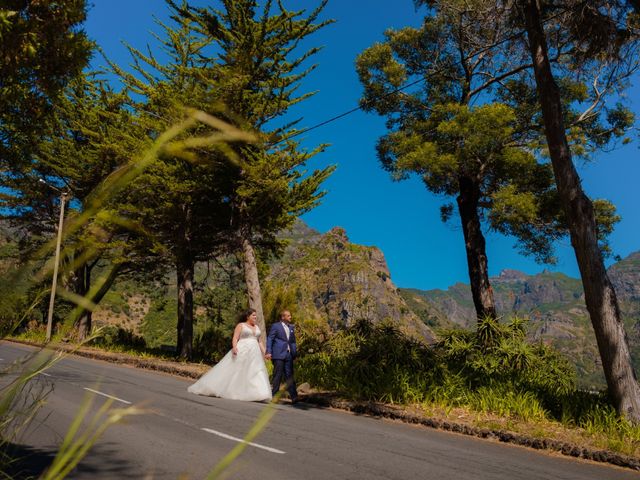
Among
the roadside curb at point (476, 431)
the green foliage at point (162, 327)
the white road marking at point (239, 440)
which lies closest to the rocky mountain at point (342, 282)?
the green foliage at point (162, 327)

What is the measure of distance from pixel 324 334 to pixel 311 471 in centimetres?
1413

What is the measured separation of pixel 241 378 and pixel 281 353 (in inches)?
45.2

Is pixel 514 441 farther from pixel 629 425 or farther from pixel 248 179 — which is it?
pixel 248 179

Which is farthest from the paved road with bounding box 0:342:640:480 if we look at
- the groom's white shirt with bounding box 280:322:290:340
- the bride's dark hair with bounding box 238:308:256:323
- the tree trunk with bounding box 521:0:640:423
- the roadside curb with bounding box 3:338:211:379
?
the roadside curb with bounding box 3:338:211:379

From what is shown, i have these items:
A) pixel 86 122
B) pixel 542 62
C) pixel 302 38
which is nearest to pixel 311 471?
pixel 542 62

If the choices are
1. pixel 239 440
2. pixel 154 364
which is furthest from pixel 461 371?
pixel 154 364

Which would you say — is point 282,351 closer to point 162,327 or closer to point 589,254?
point 589,254

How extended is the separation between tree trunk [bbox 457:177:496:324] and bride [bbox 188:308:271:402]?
24.8ft

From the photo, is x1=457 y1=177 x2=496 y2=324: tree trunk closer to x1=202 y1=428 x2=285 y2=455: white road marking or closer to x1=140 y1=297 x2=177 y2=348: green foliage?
x1=202 y1=428 x2=285 y2=455: white road marking

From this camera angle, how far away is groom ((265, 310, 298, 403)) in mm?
10992

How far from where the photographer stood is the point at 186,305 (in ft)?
72.0

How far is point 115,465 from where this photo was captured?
5234 millimetres

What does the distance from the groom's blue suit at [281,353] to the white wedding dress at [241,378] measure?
0.41 metres

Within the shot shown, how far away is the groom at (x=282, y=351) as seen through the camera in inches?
433
